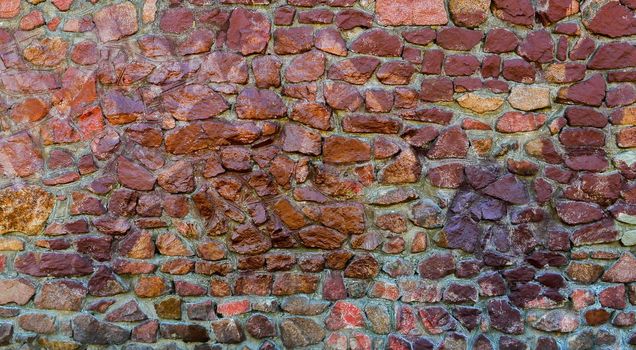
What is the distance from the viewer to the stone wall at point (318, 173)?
274 cm

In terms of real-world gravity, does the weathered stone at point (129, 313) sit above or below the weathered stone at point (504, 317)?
below

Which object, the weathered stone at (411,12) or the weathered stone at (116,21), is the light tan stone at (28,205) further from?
the weathered stone at (411,12)

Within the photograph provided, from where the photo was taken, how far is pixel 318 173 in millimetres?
2770

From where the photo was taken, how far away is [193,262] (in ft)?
9.27

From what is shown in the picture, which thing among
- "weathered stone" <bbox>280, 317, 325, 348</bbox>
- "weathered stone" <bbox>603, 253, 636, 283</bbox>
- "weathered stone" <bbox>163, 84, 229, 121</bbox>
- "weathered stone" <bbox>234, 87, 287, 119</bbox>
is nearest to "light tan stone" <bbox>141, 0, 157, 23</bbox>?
"weathered stone" <bbox>163, 84, 229, 121</bbox>

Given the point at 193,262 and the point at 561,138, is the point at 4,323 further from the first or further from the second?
the point at 561,138

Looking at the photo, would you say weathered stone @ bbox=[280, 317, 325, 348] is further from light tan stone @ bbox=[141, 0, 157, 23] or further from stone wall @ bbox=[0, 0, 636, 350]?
light tan stone @ bbox=[141, 0, 157, 23]

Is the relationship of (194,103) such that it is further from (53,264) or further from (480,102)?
(480,102)

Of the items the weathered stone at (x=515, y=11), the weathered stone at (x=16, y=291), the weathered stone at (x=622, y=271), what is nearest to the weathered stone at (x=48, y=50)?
the weathered stone at (x=16, y=291)

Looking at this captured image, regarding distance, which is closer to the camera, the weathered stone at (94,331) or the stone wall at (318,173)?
the stone wall at (318,173)

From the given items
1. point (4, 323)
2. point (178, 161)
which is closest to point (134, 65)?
point (178, 161)

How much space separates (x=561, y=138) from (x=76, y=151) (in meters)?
2.33

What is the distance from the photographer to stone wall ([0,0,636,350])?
2.74 m

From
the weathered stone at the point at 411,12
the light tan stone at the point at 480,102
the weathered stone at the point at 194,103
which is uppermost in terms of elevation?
the weathered stone at the point at 411,12
